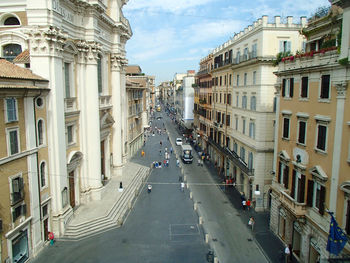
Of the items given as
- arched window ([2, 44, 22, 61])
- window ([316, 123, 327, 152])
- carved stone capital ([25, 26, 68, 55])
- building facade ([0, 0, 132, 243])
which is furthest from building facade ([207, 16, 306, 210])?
arched window ([2, 44, 22, 61])

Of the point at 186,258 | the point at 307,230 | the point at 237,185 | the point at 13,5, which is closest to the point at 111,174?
the point at 237,185

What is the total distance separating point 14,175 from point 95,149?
1028 centimetres

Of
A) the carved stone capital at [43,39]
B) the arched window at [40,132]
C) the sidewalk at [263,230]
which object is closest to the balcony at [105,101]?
the carved stone capital at [43,39]

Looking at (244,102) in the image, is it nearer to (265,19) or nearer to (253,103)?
(253,103)

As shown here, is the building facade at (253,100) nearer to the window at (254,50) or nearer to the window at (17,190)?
the window at (254,50)

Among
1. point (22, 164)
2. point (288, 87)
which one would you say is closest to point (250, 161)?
point (288, 87)

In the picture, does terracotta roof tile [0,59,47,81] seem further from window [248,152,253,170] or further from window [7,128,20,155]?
window [248,152,253,170]

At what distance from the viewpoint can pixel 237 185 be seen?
34438 mm

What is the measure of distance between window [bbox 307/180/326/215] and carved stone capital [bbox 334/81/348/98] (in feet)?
16.4

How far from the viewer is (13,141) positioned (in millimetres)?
16516

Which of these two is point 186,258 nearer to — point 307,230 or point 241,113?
point 307,230

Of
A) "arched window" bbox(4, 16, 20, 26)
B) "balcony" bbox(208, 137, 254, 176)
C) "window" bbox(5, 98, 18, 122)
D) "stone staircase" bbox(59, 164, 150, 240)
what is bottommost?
"stone staircase" bbox(59, 164, 150, 240)

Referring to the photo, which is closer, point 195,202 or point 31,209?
point 31,209

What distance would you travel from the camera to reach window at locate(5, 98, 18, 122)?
16.0m
